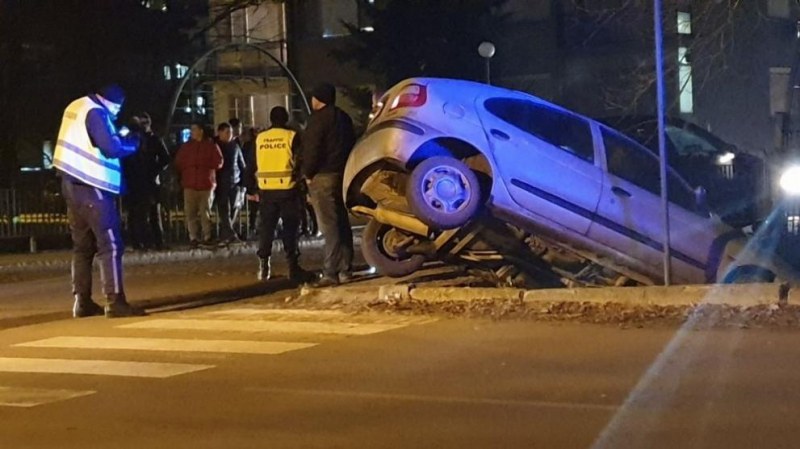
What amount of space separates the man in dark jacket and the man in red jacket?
1.77ft

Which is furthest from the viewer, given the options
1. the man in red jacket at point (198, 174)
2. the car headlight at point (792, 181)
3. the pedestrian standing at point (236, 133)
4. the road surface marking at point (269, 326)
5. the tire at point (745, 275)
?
the pedestrian standing at point (236, 133)

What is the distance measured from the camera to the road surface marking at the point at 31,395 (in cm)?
773

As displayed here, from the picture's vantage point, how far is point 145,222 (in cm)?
1855

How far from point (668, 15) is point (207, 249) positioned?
7.06 m

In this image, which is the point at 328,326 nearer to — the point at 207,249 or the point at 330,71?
the point at 207,249

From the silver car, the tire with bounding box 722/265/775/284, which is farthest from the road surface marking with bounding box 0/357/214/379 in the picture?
the tire with bounding box 722/265/775/284

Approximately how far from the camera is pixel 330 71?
40.2m

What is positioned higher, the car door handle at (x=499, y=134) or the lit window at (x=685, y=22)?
the lit window at (x=685, y=22)

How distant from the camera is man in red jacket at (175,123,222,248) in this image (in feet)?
58.2

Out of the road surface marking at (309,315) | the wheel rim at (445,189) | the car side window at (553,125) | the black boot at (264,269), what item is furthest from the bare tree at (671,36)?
the road surface marking at (309,315)

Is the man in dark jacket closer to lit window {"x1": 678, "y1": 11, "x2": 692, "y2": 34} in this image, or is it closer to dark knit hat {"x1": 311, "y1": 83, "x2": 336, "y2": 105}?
dark knit hat {"x1": 311, "y1": 83, "x2": 336, "y2": 105}

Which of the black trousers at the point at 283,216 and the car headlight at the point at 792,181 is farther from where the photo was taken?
the car headlight at the point at 792,181

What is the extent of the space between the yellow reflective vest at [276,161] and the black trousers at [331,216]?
853mm

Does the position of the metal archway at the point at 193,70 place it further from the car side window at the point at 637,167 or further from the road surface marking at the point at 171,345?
the road surface marking at the point at 171,345
